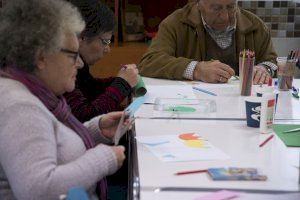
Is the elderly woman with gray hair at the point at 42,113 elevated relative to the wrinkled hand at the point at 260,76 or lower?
elevated

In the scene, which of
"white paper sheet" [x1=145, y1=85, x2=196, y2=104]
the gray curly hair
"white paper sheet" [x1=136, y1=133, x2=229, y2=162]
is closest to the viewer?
the gray curly hair

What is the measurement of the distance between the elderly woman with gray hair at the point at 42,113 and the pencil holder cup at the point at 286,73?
1.23 meters

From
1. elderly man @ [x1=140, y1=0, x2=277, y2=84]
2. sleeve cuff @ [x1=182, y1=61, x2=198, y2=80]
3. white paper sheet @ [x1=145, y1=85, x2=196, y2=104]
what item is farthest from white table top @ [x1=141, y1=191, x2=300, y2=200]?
elderly man @ [x1=140, y1=0, x2=277, y2=84]

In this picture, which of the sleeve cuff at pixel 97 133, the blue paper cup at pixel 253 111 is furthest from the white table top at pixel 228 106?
the sleeve cuff at pixel 97 133

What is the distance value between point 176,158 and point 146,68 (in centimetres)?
132

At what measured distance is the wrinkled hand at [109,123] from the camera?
5.63ft

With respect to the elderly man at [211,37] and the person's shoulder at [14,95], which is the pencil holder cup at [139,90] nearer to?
the elderly man at [211,37]

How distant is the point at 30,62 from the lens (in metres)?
1.33

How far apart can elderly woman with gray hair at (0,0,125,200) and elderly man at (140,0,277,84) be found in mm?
1289

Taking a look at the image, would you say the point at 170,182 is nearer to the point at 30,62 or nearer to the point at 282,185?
the point at 282,185

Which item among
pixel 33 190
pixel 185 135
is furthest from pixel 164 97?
pixel 33 190

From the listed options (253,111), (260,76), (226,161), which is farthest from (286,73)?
(226,161)

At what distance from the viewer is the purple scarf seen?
1327mm

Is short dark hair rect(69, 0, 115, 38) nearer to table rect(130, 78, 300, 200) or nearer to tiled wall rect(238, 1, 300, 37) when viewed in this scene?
table rect(130, 78, 300, 200)
